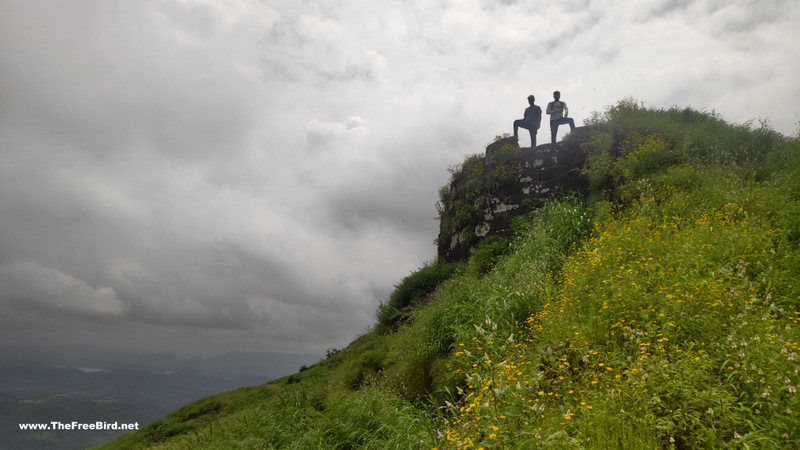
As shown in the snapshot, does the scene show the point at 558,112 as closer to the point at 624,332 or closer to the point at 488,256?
the point at 488,256

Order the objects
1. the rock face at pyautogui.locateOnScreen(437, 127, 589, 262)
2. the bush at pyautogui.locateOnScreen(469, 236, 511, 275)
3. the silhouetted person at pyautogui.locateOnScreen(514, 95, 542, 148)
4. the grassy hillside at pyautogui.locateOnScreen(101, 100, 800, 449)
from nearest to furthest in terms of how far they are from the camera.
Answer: the grassy hillside at pyautogui.locateOnScreen(101, 100, 800, 449)
the bush at pyautogui.locateOnScreen(469, 236, 511, 275)
the rock face at pyautogui.locateOnScreen(437, 127, 589, 262)
the silhouetted person at pyautogui.locateOnScreen(514, 95, 542, 148)

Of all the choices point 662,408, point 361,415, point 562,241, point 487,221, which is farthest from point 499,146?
point 662,408

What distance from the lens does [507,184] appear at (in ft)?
57.9

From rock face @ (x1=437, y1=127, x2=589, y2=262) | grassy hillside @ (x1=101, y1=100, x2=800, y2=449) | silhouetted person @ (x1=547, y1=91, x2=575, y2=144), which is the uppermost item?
silhouetted person @ (x1=547, y1=91, x2=575, y2=144)

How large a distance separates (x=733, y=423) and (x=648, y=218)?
7.02m

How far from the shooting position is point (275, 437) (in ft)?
30.1

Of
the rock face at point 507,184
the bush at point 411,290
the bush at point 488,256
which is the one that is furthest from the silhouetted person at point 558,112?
the bush at point 411,290

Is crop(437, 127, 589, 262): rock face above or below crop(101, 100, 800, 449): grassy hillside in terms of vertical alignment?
above

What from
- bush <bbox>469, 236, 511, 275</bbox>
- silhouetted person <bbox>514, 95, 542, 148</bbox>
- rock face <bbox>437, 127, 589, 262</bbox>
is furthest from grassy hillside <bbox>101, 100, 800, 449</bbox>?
silhouetted person <bbox>514, 95, 542, 148</bbox>

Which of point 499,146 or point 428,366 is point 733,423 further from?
point 499,146

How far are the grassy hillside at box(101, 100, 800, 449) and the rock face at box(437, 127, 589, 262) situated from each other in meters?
1.48

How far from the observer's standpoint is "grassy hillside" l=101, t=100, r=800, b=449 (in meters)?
4.01

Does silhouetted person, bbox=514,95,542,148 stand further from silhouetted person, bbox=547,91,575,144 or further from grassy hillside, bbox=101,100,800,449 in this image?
grassy hillside, bbox=101,100,800,449

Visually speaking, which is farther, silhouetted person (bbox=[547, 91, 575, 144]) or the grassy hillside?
silhouetted person (bbox=[547, 91, 575, 144])
